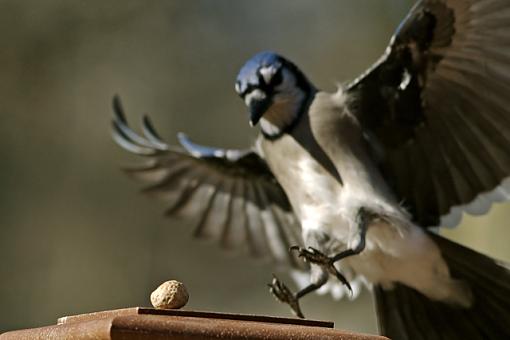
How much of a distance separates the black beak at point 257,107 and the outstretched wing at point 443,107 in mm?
201

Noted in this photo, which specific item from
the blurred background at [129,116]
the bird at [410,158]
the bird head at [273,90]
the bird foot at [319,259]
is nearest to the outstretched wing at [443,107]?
the bird at [410,158]

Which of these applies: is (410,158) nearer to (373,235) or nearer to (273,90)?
(373,235)

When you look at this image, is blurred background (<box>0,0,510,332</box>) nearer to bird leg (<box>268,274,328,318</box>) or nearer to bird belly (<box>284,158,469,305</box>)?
bird belly (<box>284,158,469,305</box>)

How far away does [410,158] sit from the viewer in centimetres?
307

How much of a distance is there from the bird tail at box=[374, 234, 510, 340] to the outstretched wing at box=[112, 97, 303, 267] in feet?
1.52

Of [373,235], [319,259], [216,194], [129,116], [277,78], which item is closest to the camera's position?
[319,259]

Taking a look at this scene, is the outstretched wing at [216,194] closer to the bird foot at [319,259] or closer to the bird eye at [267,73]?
the bird eye at [267,73]

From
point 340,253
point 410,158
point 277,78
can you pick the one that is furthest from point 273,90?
point 340,253

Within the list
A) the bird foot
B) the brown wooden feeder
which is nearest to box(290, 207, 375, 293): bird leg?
the bird foot

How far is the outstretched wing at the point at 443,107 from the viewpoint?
287 centimetres

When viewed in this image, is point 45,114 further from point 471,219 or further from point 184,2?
point 471,219

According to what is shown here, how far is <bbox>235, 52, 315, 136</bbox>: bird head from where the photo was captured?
9.70 feet

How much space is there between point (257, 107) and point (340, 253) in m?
0.41

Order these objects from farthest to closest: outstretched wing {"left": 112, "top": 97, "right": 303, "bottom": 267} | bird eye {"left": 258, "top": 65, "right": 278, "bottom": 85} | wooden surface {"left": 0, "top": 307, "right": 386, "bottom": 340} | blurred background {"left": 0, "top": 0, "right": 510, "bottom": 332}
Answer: blurred background {"left": 0, "top": 0, "right": 510, "bottom": 332}
outstretched wing {"left": 112, "top": 97, "right": 303, "bottom": 267}
bird eye {"left": 258, "top": 65, "right": 278, "bottom": 85}
wooden surface {"left": 0, "top": 307, "right": 386, "bottom": 340}
